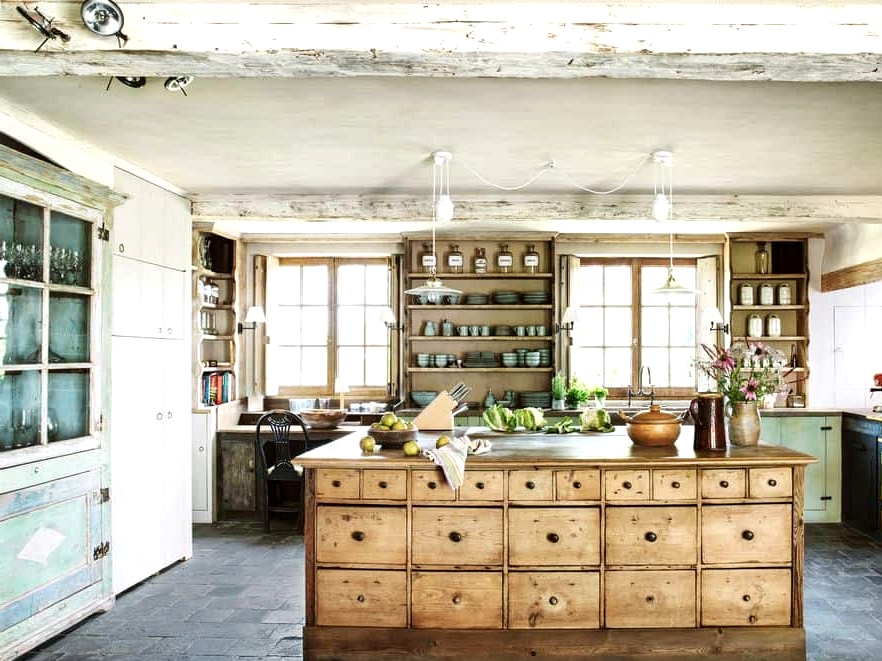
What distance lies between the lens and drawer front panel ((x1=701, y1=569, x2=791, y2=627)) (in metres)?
3.55

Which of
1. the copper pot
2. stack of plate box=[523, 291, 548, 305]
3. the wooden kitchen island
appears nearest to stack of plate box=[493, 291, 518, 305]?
stack of plate box=[523, 291, 548, 305]

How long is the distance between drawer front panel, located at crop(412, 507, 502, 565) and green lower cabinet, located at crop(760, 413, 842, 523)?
12.7 ft

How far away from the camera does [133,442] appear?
4.68 meters

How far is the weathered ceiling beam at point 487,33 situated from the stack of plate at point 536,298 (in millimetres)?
4624

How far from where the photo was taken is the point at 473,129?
3.95m

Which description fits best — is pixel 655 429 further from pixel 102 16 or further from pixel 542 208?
pixel 102 16

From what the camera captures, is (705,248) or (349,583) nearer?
(349,583)

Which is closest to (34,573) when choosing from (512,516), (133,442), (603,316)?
(133,442)

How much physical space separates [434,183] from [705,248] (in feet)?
11.6

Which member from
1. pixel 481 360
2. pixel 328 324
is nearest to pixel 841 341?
pixel 481 360

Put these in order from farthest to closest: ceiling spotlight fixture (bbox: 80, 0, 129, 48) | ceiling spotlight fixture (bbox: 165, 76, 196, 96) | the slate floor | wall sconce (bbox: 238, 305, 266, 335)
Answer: wall sconce (bbox: 238, 305, 266, 335)
the slate floor
ceiling spotlight fixture (bbox: 165, 76, 196, 96)
ceiling spotlight fixture (bbox: 80, 0, 129, 48)

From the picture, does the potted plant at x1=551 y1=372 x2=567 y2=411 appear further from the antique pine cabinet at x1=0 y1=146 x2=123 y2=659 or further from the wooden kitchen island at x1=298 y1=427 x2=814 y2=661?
the antique pine cabinet at x1=0 y1=146 x2=123 y2=659

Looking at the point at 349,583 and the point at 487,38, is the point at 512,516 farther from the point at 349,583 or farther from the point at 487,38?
the point at 487,38

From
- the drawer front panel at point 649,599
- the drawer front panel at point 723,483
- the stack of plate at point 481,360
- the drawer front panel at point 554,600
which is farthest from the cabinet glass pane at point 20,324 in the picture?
the stack of plate at point 481,360
